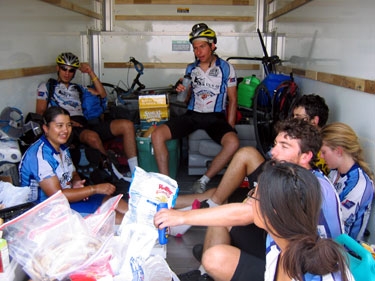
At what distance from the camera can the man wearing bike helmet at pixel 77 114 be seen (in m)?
3.97

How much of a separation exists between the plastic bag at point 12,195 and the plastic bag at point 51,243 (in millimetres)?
646

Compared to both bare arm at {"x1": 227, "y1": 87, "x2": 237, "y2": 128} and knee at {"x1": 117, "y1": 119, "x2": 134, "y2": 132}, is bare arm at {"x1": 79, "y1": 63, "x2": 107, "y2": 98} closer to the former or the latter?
knee at {"x1": 117, "y1": 119, "x2": 134, "y2": 132}

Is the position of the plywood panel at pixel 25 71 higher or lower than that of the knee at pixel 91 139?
higher

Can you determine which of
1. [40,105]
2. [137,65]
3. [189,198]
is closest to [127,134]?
[40,105]

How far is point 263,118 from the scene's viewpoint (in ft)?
12.9

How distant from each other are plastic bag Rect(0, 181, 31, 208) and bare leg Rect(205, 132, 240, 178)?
1.86 metres

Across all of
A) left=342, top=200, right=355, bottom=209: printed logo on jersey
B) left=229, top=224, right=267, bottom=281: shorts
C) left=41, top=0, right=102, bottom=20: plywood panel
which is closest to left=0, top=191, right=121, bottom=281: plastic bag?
left=229, top=224, right=267, bottom=281: shorts

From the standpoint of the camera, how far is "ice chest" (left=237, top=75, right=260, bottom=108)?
468 cm

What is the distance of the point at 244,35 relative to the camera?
5.43m

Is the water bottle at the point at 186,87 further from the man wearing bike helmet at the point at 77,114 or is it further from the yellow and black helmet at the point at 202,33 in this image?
the man wearing bike helmet at the point at 77,114

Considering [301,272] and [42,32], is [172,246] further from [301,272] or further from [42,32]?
[42,32]

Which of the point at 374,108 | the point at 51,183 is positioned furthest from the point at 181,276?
the point at 374,108

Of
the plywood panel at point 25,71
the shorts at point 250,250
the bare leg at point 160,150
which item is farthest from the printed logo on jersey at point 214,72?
the shorts at point 250,250

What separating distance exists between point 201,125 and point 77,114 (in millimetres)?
1343
